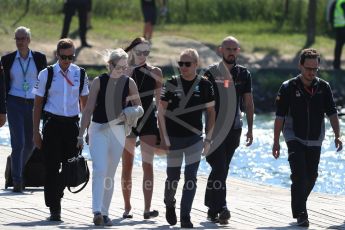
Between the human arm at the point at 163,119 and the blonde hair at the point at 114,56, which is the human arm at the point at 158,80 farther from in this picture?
the blonde hair at the point at 114,56

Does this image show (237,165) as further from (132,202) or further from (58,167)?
(58,167)

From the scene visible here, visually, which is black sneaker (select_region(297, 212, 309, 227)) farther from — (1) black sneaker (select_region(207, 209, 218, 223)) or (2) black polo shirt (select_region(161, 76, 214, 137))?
(2) black polo shirt (select_region(161, 76, 214, 137))

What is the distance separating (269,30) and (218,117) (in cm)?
1902

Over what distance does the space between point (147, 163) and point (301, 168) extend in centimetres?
140

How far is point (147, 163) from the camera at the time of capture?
41.8 ft

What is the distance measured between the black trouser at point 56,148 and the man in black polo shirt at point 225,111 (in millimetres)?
1266

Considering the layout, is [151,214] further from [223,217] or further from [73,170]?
[73,170]

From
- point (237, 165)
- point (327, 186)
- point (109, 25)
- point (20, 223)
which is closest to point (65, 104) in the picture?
point (20, 223)

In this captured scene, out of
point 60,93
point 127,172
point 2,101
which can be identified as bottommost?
point 127,172

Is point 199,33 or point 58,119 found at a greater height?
point 199,33

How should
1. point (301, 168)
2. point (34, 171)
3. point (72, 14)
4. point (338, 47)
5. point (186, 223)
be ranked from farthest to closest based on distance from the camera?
point (338, 47)
point (72, 14)
point (34, 171)
point (301, 168)
point (186, 223)

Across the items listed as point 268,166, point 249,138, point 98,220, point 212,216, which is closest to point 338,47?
point 268,166

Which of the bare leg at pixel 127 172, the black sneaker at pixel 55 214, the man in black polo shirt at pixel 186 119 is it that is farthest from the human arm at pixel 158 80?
the black sneaker at pixel 55 214

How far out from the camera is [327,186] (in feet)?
54.9
